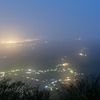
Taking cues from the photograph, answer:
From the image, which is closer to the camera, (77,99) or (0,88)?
(77,99)

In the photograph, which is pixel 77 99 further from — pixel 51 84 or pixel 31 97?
pixel 51 84

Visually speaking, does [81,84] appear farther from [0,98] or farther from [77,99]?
[0,98]

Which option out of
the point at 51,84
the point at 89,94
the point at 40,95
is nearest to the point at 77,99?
the point at 89,94

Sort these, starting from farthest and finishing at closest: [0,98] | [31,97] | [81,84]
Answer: [81,84] < [31,97] < [0,98]

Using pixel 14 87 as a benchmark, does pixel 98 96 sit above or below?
below

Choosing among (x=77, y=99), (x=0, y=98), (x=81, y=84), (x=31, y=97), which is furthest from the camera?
(x=81, y=84)

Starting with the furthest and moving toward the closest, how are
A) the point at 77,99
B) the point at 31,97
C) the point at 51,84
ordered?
the point at 51,84 → the point at 31,97 → the point at 77,99

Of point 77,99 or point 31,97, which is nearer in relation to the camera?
point 77,99

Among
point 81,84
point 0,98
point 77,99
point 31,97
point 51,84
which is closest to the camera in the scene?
point 77,99

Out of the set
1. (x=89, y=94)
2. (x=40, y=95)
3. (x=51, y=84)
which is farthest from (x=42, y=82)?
(x=89, y=94)
